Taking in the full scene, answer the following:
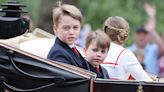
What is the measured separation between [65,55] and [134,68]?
0.92 meters

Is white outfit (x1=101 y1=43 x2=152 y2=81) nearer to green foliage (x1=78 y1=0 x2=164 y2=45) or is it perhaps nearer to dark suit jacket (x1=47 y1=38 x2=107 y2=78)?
dark suit jacket (x1=47 y1=38 x2=107 y2=78)

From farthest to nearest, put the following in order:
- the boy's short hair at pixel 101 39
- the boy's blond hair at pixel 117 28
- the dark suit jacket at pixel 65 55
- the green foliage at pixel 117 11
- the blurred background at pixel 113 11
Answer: the green foliage at pixel 117 11
the blurred background at pixel 113 11
the boy's blond hair at pixel 117 28
the boy's short hair at pixel 101 39
the dark suit jacket at pixel 65 55

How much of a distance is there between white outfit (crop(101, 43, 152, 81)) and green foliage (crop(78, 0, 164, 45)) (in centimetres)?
849

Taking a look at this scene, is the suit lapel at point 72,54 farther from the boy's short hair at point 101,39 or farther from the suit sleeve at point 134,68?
the suit sleeve at point 134,68

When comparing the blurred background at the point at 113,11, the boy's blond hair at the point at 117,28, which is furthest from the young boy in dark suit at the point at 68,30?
the blurred background at the point at 113,11

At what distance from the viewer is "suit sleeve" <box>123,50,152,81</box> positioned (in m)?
8.39

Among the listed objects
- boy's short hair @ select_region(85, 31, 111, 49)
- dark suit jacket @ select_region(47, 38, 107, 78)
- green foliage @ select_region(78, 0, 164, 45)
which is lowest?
green foliage @ select_region(78, 0, 164, 45)

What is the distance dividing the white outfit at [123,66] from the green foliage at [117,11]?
8.49 meters

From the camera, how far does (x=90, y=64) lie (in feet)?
26.6

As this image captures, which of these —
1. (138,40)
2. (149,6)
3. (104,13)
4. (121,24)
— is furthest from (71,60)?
(104,13)

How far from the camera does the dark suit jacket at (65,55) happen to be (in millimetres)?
7766

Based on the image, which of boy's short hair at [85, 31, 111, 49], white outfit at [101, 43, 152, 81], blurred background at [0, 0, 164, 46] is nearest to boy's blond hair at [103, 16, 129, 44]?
white outfit at [101, 43, 152, 81]

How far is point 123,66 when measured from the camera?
848cm

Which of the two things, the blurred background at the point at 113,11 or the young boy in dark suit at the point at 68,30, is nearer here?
the young boy in dark suit at the point at 68,30
